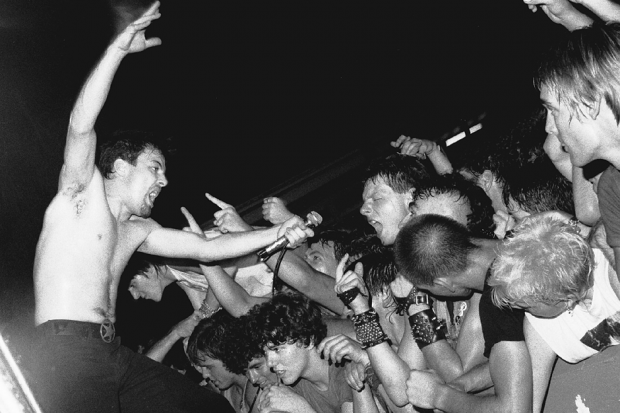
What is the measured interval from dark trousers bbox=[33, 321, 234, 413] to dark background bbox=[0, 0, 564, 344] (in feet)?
4.20

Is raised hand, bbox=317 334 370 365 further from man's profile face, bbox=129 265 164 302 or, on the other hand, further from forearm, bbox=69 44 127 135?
man's profile face, bbox=129 265 164 302

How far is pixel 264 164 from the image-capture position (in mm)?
5023

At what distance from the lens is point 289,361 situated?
2730 millimetres

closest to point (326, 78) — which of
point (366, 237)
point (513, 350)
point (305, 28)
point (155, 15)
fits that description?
point (305, 28)

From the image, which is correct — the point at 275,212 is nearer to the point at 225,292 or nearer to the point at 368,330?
the point at 225,292

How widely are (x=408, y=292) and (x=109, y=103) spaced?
2.80 m

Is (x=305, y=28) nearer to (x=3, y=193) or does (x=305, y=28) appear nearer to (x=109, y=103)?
(x=109, y=103)

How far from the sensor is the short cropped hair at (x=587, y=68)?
5.32ft

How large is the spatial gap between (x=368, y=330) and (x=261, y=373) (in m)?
0.79

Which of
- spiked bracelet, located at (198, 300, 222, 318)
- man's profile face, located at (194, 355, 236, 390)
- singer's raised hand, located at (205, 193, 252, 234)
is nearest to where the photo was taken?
singer's raised hand, located at (205, 193, 252, 234)

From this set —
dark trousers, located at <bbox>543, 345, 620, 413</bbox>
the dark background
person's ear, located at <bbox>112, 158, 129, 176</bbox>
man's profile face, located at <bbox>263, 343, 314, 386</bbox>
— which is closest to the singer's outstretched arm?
person's ear, located at <bbox>112, 158, 129, 176</bbox>

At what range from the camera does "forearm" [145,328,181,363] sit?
12.0 ft

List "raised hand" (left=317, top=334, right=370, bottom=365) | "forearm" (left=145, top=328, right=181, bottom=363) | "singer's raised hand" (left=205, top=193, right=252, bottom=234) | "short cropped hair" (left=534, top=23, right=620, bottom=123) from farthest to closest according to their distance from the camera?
"forearm" (left=145, top=328, right=181, bottom=363) < "singer's raised hand" (left=205, top=193, right=252, bottom=234) < "raised hand" (left=317, top=334, right=370, bottom=365) < "short cropped hair" (left=534, top=23, right=620, bottom=123)

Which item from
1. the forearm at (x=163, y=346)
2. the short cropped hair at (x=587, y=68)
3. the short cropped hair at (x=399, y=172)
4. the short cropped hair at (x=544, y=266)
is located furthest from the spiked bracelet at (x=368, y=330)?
the forearm at (x=163, y=346)
